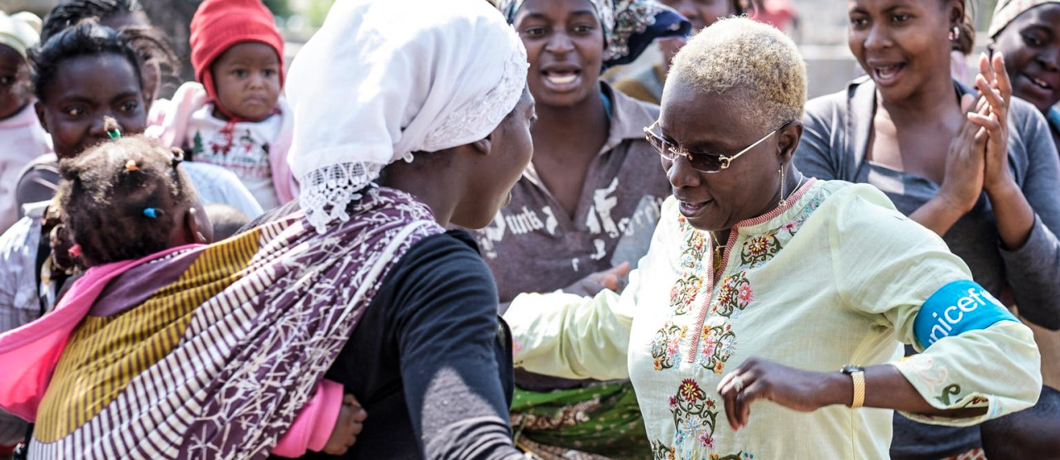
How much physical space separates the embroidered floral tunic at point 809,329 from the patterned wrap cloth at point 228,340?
30.2 inches

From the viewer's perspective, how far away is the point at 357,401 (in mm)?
2260

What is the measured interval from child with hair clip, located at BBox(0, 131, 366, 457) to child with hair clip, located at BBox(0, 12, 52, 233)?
237 cm

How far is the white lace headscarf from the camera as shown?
2.26 meters

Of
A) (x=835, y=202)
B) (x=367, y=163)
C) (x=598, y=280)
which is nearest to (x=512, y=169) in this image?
(x=367, y=163)

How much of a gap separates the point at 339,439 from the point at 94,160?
0.98 meters

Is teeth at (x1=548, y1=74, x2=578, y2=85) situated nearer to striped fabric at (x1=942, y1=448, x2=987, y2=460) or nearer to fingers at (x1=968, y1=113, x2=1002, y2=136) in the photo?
fingers at (x1=968, y1=113, x2=1002, y2=136)

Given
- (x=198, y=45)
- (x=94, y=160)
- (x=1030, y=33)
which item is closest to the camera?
(x=94, y=160)

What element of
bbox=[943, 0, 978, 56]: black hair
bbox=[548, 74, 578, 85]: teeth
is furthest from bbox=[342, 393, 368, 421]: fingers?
bbox=[943, 0, 978, 56]: black hair

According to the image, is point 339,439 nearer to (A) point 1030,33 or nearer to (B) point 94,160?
(B) point 94,160

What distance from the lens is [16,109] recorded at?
5102mm

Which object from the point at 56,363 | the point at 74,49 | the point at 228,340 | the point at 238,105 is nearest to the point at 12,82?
the point at 238,105

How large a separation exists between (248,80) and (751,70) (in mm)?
2870

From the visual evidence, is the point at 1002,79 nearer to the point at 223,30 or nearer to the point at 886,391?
the point at 886,391

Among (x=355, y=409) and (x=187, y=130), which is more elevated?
(x=355, y=409)
